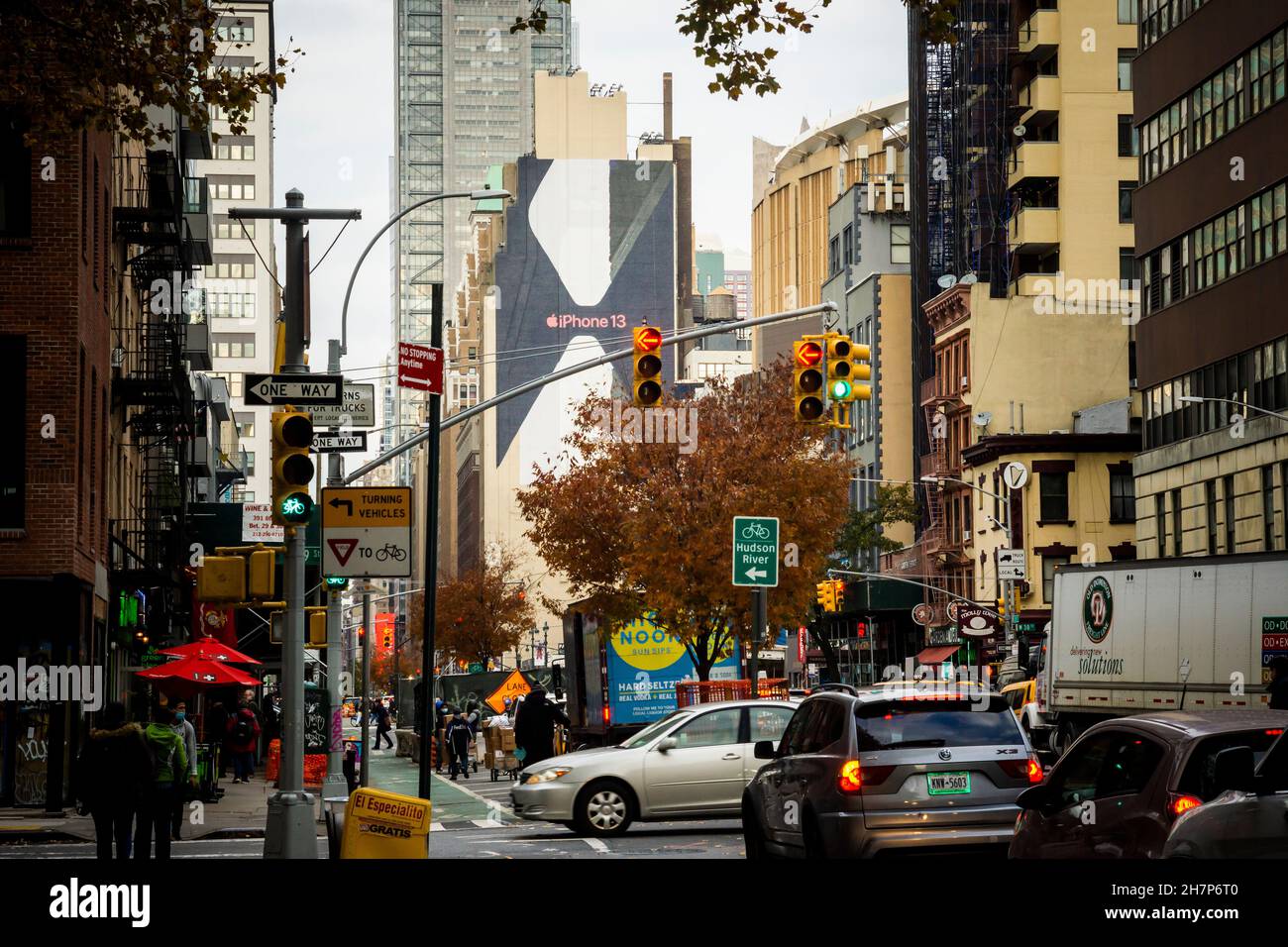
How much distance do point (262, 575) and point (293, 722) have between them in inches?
54.7

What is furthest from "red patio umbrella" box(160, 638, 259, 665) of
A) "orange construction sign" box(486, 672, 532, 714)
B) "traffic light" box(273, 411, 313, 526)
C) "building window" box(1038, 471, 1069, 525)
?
"building window" box(1038, 471, 1069, 525)

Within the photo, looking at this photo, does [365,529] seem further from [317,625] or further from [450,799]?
[450,799]

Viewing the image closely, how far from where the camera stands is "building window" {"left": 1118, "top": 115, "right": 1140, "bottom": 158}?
81812 mm

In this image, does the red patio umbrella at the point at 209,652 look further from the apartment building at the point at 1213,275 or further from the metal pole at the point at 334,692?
the apartment building at the point at 1213,275

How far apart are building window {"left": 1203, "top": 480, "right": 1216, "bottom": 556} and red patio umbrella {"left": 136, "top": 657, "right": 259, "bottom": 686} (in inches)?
1143

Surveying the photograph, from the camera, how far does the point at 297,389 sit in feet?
59.7

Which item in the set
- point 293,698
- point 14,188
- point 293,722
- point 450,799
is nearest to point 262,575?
point 293,698

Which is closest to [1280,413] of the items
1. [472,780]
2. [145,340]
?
[472,780]

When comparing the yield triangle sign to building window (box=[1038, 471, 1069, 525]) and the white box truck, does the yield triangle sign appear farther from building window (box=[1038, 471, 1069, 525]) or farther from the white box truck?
building window (box=[1038, 471, 1069, 525])

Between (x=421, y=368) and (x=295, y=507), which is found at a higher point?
(x=421, y=368)

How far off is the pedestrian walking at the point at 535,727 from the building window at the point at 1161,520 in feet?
92.2

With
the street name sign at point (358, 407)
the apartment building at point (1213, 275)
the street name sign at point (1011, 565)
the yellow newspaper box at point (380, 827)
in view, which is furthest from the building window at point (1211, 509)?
the yellow newspaper box at point (380, 827)

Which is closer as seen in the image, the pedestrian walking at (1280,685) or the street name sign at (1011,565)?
the pedestrian walking at (1280,685)

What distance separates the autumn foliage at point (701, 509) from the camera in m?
47.7
